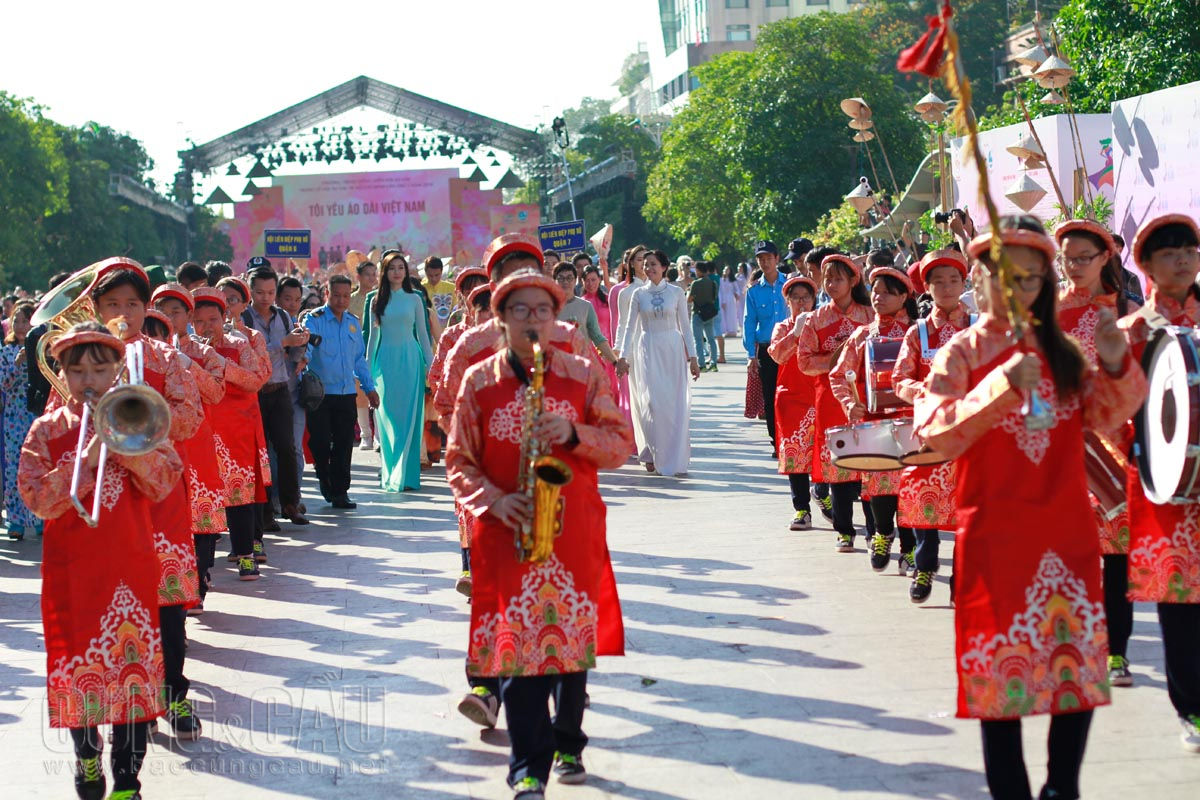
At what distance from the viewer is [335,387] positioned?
13.1 m

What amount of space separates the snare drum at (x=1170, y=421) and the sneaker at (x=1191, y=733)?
0.82m

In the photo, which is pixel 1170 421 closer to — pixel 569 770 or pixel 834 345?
pixel 569 770

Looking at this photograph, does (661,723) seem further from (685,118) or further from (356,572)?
(685,118)

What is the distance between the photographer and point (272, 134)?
55.9m

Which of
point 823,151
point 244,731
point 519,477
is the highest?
A: point 823,151

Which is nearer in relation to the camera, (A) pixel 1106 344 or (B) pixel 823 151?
(A) pixel 1106 344

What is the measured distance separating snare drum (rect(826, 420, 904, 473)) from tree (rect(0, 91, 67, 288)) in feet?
170

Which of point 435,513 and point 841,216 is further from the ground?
point 841,216

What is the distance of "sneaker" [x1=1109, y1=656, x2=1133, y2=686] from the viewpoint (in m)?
6.41

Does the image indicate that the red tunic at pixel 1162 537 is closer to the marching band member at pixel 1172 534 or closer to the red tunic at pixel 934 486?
the marching band member at pixel 1172 534

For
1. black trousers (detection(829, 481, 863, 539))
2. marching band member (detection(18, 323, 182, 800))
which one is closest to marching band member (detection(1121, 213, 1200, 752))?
A: marching band member (detection(18, 323, 182, 800))

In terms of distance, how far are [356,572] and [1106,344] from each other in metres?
6.63

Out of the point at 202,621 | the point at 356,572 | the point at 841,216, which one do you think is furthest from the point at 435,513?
the point at 841,216

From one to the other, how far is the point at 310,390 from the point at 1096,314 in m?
7.95
